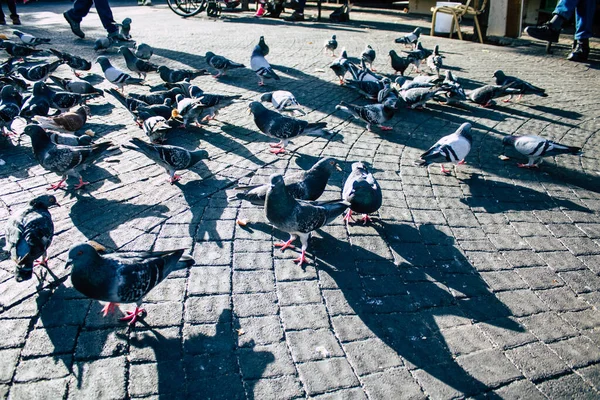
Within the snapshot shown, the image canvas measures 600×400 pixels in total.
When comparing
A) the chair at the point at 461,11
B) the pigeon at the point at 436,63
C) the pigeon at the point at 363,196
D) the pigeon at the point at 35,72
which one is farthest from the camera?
the chair at the point at 461,11

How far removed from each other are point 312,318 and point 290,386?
25.8 inches

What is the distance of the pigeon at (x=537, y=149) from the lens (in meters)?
5.88

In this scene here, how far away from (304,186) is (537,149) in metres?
3.63

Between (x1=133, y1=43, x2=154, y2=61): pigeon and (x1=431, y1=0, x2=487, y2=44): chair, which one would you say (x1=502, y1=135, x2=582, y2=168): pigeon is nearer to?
(x1=133, y1=43, x2=154, y2=61): pigeon

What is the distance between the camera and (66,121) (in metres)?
6.43

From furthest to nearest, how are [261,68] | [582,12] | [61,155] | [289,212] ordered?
[582,12], [261,68], [61,155], [289,212]

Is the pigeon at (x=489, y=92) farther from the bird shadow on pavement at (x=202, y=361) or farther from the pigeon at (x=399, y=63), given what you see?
the bird shadow on pavement at (x=202, y=361)

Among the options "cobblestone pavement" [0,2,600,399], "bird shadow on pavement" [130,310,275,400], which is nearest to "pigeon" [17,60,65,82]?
"cobblestone pavement" [0,2,600,399]

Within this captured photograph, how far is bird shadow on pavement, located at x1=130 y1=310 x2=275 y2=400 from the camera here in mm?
2785

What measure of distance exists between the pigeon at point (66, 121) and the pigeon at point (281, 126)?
9.18 feet

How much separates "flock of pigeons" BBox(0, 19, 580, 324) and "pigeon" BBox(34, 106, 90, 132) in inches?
0.6

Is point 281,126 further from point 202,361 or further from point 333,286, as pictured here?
point 202,361

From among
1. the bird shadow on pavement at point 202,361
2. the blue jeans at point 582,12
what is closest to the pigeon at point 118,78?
the bird shadow on pavement at point 202,361

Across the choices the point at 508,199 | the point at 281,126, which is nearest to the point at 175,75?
the point at 281,126
